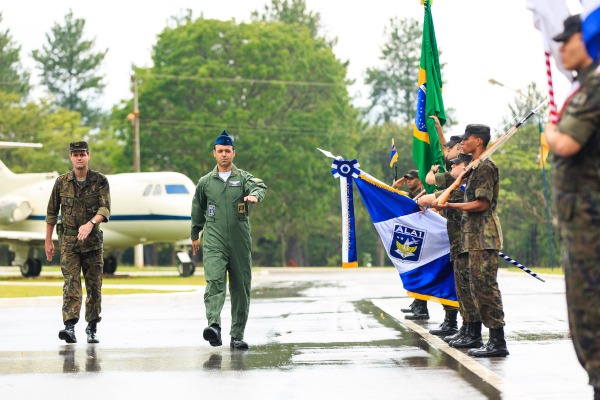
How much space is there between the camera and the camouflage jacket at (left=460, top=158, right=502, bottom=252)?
11.2m

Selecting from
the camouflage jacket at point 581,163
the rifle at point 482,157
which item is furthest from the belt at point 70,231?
the camouflage jacket at point 581,163

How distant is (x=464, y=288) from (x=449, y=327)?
1674 mm

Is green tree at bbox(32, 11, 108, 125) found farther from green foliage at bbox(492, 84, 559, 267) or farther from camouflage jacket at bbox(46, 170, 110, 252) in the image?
camouflage jacket at bbox(46, 170, 110, 252)

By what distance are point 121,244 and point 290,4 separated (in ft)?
193

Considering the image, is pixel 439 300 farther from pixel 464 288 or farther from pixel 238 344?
pixel 238 344

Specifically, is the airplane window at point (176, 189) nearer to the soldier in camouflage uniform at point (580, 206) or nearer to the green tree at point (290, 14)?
the soldier in camouflage uniform at point (580, 206)

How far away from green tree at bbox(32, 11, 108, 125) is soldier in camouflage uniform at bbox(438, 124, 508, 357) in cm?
9153

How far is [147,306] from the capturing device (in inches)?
875

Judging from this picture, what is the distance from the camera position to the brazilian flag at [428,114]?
608 inches

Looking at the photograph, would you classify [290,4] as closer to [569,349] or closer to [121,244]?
[121,244]

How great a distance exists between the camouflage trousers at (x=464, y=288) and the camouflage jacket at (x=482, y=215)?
1.03 m

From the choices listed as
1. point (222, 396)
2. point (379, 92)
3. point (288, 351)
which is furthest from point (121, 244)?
point (379, 92)

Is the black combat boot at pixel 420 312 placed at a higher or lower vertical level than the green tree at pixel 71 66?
lower

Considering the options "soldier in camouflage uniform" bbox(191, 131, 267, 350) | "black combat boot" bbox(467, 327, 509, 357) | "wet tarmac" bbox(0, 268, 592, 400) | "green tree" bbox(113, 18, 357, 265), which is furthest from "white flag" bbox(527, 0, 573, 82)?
"green tree" bbox(113, 18, 357, 265)
